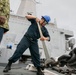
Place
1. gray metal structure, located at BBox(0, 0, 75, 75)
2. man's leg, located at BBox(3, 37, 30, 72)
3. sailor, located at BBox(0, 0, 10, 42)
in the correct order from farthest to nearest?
1. gray metal structure, located at BBox(0, 0, 75, 75)
2. man's leg, located at BBox(3, 37, 30, 72)
3. sailor, located at BBox(0, 0, 10, 42)


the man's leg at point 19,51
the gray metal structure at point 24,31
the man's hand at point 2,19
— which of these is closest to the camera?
the man's hand at point 2,19

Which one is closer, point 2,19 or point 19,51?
point 2,19

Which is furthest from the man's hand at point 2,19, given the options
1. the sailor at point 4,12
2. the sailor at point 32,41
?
the sailor at point 32,41

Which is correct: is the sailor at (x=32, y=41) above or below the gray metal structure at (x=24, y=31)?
above

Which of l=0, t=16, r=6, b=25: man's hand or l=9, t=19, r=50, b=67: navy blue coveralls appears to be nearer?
l=0, t=16, r=6, b=25: man's hand

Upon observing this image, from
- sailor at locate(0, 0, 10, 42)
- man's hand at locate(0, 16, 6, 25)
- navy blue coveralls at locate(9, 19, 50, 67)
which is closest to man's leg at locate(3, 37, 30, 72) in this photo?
navy blue coveralls at locate(9, 19, 50, 67)

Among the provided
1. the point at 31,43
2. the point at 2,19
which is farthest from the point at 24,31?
the point at 2,19

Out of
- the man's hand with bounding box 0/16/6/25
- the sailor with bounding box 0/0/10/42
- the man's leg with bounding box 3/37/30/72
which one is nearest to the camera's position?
the man's hand with bounding box 0/16/6/25

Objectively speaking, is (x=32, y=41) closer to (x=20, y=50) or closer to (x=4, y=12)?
(x=20, y=50)

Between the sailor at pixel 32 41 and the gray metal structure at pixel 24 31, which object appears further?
the gray metal structure at pixel 24 31

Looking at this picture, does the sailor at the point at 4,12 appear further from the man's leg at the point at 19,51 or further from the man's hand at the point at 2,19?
the man's leg at the point at 19,51

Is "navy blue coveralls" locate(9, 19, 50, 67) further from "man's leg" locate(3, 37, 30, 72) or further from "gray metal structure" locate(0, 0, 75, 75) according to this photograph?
"gray metal structure" locate(0, 0, 75, 75)

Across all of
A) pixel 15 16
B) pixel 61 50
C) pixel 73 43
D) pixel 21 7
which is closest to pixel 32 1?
pixel 21 7

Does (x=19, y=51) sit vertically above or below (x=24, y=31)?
above
